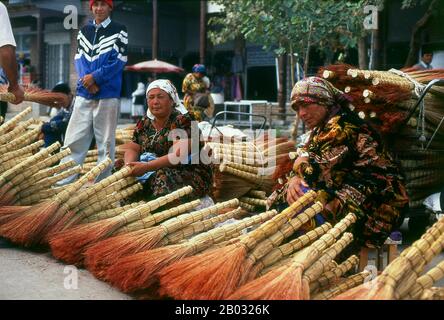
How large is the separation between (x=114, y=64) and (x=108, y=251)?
8.54ft

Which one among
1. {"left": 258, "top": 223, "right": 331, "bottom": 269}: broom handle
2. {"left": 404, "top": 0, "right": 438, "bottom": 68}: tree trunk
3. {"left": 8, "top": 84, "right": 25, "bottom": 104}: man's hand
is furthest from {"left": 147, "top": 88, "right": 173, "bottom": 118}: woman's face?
{"left": 404, "top": 0, "right": 438, "bottom": 68}: tree trunk

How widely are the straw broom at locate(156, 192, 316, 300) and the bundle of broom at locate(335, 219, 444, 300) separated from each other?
0.50 m

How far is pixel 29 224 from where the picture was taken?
3.59 meters

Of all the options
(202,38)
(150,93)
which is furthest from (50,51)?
(150,93)

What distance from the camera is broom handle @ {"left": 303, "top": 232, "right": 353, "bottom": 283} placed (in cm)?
258

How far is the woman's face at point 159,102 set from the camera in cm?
427

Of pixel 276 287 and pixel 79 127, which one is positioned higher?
pixel 79 127

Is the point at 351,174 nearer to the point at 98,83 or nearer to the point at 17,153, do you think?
the point at 17,153

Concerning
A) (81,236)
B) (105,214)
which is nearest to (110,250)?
(81,236)

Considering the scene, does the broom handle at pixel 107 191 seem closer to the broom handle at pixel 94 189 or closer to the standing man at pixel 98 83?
the broom handle at pixel 94 189

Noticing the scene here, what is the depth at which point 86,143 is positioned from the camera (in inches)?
215

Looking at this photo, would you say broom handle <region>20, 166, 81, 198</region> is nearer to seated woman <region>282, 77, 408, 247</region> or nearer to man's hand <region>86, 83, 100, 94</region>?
man's hand <region>86, 83, 100, 94</region>

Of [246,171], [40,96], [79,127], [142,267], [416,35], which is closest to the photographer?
[142,267]
